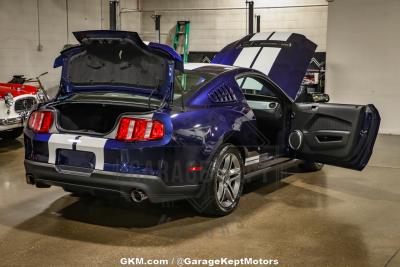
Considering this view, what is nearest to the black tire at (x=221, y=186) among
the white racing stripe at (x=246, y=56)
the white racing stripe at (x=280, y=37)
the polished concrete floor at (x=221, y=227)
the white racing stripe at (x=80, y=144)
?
the polished concrete floor at (x=221, y=227)

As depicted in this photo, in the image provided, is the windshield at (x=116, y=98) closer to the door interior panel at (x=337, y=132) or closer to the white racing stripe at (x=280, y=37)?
the door interior panel at (x=337, y=132)

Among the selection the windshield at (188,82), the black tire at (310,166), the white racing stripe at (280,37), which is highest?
the white racing stripe at (280,37)

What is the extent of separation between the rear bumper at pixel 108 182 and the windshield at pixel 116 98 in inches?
22.8

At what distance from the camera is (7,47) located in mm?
9727

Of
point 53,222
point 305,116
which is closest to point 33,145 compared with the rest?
point 53,222

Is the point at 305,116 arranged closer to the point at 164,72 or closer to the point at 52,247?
the point at 164,72

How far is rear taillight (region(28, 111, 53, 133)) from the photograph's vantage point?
395 cm

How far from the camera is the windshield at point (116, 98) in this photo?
150 inches

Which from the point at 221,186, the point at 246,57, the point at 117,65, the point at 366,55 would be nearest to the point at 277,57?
the point at 246,57

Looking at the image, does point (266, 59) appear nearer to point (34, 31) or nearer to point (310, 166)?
point (310, 166)

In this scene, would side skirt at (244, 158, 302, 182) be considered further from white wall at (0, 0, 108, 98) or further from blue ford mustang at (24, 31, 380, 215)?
white wall at (0, 0, 108, 98)

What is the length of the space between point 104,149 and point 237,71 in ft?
5.21

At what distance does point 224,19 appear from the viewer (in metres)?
12.8

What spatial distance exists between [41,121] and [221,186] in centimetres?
155
